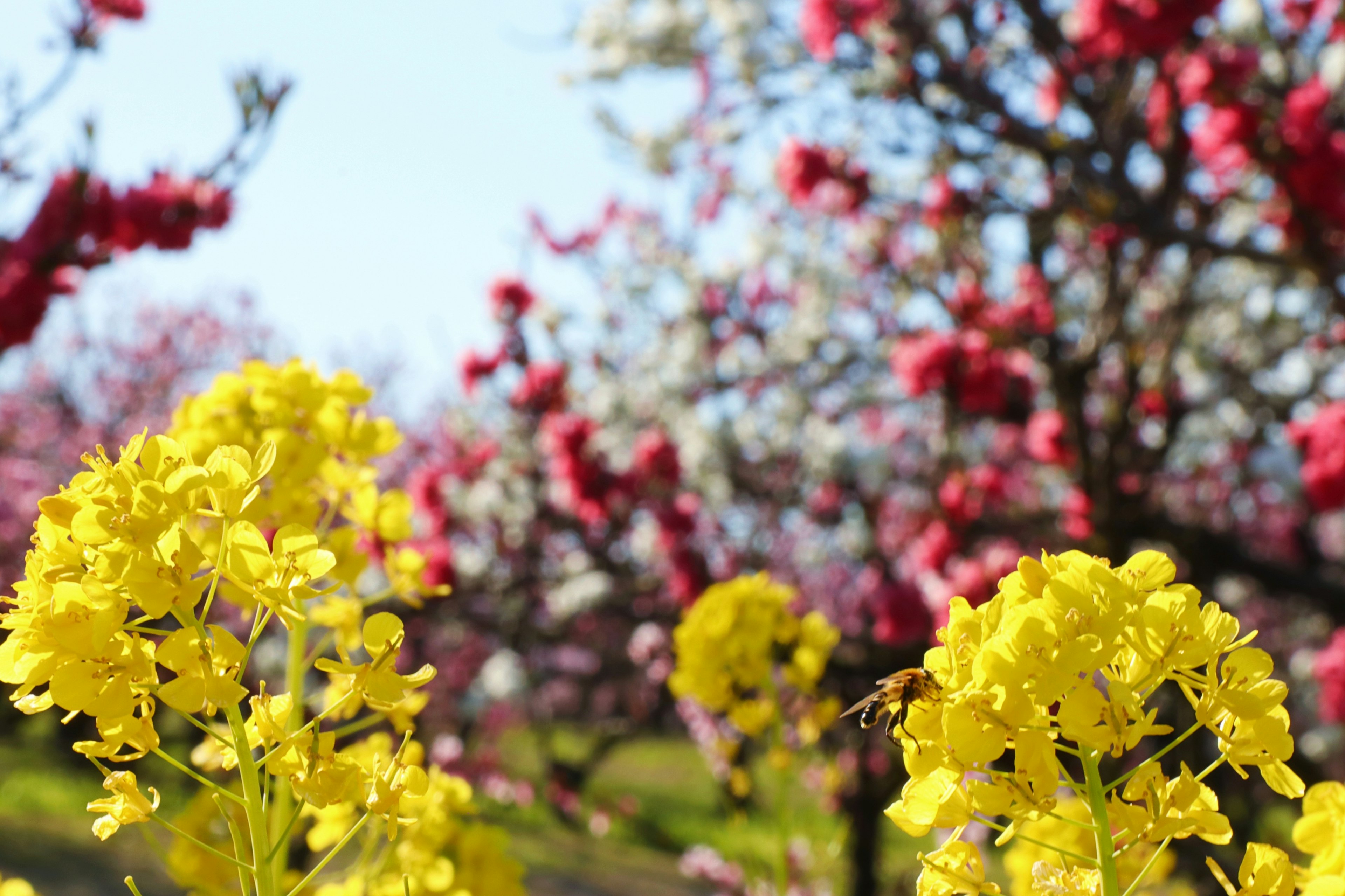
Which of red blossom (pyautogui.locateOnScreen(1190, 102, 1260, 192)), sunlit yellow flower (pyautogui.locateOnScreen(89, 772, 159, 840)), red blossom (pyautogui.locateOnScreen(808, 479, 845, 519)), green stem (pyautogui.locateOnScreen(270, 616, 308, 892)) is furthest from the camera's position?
red blossom (pyautogui.locateOnScreen(808, 479, 845, 519))

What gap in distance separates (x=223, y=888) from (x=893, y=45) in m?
4.14

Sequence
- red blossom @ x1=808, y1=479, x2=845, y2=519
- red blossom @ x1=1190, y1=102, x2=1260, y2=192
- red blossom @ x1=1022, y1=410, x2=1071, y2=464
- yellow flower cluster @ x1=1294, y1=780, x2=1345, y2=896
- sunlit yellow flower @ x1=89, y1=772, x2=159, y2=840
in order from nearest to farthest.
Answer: sunlit yellow flower @ x1=89, y1=772, x2=159, y2=840, yellow flower cluster @ x1=1294, y1=780, x2=1345, y2=896, red blossom @ x1=1190, y1=102, x2=1260, y2=192, red blossom @ x1=1022, y1=410, x2=1071, y2=464, red blossom @ x1=808, y1=479, x2=845, y2=519

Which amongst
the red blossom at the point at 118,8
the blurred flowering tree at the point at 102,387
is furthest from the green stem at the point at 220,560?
the blurred flowering tree at the point at 102,387

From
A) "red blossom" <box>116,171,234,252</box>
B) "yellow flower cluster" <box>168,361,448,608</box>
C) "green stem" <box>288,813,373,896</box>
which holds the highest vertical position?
"red blossom" <box>116,171,234,252</box>

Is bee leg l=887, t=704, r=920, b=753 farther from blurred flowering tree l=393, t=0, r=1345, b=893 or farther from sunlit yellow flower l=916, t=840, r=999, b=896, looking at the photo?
blurred flowering tree l=393, t=0, r=1345, b=893

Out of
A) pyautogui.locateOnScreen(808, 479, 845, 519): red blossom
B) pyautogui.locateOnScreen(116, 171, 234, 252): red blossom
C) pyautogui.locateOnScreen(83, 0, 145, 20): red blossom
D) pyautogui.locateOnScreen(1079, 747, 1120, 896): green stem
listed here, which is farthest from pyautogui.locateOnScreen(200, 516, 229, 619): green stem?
pyautogui.locateOnScreen(808, 479, 845, 519): red blossom

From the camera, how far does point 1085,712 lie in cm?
96

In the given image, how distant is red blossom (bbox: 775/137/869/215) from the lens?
522 centimetres

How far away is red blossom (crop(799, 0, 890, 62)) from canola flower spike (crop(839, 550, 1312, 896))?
12.9 ft

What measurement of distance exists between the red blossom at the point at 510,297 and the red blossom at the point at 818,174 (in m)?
1.70

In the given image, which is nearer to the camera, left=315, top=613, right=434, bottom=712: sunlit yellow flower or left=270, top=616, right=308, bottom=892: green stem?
left=315, top=613, right=434, bottom=712: sunlit yellow flower

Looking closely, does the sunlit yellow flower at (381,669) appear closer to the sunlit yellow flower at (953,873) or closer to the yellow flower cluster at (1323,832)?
the sunlit yellow flower at (953,873)

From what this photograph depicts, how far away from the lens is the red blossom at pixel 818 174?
5219 millimetres

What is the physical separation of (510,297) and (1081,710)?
212 inches
